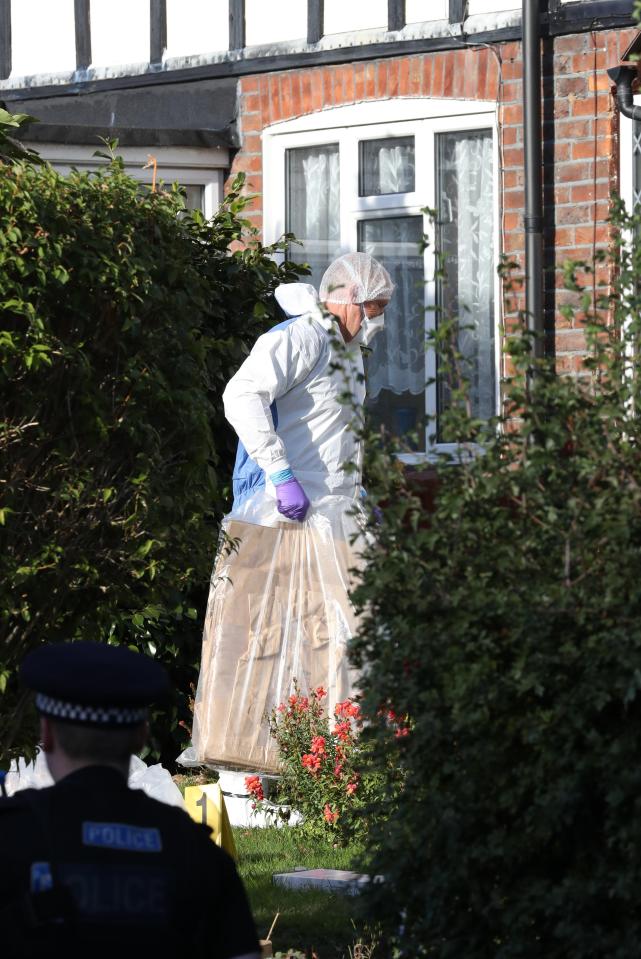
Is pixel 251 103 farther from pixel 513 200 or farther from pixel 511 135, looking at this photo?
pixel 513 200

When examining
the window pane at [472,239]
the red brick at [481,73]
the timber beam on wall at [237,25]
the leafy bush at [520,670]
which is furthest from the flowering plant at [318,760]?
the timber beam on wall at [237,25]

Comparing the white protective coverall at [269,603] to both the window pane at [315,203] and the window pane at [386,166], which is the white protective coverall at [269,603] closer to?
the window pane at [386,166]

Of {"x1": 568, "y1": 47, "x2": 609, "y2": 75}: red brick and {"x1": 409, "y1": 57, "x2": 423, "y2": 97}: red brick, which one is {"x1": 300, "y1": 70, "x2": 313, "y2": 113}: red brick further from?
{"x1": 568, "y1": 47, "x2": 609, "y2": 75}: red brick

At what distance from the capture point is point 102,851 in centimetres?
251

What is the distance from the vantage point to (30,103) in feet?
40.3

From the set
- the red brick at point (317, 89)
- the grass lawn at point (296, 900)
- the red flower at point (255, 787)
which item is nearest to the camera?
the grass lawn at point (296, 900)

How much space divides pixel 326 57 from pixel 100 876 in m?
8.76

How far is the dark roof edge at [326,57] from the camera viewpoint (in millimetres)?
9523

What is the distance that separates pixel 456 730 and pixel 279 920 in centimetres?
230

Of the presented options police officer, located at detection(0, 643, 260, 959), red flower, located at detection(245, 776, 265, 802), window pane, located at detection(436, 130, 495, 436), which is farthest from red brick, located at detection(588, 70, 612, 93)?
police officer, located at detection(0, 643, 260, 959)

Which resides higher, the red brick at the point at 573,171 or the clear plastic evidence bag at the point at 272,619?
the red brick at the point at 573,171

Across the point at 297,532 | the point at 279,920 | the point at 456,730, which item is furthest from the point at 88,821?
the point at 297,532

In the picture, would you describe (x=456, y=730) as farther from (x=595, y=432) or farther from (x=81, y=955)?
(x=81, y=955)

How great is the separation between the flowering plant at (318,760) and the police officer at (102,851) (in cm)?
379
